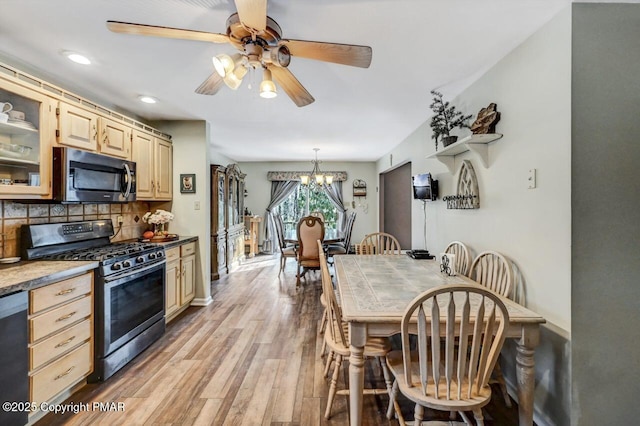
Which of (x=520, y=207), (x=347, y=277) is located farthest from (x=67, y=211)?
(x=520, y=207)

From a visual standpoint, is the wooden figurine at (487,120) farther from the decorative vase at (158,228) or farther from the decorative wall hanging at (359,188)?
the decorative wall hanging at (359,188)

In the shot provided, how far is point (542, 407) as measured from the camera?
1762 mm

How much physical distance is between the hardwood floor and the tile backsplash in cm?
114

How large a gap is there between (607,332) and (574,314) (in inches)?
7.8

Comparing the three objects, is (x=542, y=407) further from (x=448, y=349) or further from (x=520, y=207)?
(x=520, y=207)

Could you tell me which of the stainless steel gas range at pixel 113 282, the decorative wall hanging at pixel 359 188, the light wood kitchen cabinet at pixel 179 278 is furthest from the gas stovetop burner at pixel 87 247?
the decorative wall hanging at pixel 359 188

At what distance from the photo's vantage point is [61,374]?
1.91 metres

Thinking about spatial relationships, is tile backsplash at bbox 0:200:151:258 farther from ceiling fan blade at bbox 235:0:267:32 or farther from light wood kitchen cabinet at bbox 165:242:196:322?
ceiling fan blade at bbox 235:0:267:32

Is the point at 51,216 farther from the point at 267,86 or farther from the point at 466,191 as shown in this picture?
the point at 466,191

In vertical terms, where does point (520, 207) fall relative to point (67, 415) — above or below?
above

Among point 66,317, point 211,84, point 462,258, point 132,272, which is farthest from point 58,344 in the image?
point 462,258

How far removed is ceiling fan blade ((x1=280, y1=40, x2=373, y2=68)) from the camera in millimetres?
1544

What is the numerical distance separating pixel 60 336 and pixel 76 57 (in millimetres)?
1921

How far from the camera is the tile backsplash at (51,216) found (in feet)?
6.91
